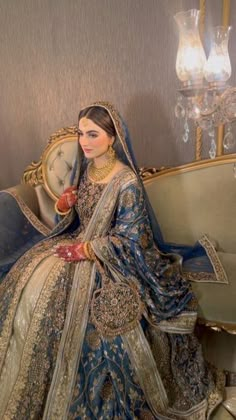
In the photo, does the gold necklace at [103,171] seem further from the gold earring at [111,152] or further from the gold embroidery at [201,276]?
the gold embroidery at [201,276]

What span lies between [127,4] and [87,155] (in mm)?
1050

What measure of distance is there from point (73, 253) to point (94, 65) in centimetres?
126

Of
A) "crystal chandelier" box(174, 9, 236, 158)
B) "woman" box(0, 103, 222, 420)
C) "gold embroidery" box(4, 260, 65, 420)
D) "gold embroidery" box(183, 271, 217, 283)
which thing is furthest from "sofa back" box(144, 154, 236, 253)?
"gold embroidery" box(4, 260, 65, 420)

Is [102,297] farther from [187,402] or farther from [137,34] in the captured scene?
[137,34]

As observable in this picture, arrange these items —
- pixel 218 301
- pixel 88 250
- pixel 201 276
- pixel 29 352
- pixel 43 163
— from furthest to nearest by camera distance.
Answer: pixel 43 163 < pixel 201 276 < pixel 218 301 < pixel 88 250 < pixel 29 352

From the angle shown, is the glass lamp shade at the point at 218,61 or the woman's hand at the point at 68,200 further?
the woman's hand at the point at 68,200

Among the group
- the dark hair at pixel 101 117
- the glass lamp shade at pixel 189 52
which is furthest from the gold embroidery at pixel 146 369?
the glass lamp shade at pixel 189 52

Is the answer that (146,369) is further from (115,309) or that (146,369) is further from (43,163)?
(43,163)

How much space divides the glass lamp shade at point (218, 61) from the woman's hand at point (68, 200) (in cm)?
67

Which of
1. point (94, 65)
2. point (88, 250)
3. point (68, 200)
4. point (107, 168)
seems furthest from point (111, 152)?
point (94, 65)

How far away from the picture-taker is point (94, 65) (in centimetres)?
237

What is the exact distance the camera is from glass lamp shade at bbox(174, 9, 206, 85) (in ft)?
4.67

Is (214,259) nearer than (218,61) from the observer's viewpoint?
No

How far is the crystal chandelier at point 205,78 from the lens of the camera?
1.39 meters
